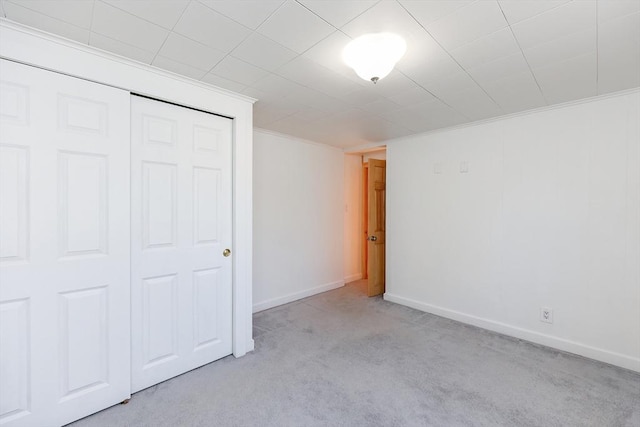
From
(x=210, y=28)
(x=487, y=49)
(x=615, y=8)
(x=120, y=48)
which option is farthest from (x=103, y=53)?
(x=615, y=8)

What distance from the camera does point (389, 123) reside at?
325 centimetres

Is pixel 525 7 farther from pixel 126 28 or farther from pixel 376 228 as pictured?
pixel 376 228

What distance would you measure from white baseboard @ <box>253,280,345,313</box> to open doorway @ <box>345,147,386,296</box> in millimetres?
431

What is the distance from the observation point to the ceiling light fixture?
1.63 metres

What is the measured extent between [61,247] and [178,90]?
131 cm

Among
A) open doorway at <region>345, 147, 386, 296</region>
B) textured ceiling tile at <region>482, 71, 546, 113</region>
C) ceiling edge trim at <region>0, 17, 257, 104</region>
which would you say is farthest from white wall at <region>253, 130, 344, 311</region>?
textured ceiling tile at <region>482, 71, 546, 113</region>

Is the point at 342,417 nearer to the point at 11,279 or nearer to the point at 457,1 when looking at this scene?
the point at 11,279

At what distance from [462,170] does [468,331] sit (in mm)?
1800

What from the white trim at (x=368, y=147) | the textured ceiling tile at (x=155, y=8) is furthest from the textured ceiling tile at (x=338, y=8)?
the white trim at (x=368, y=147)

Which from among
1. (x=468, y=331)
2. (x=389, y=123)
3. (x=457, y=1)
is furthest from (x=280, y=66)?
(x=468, y=331)

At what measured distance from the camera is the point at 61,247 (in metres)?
1.73

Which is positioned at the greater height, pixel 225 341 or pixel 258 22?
pixel 258 22

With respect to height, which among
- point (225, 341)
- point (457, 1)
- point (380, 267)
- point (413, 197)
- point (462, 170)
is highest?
point (457, 1)

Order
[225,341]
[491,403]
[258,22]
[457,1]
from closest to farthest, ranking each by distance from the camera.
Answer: [457,1]
[258,22]
[491,403]
[225,341]
